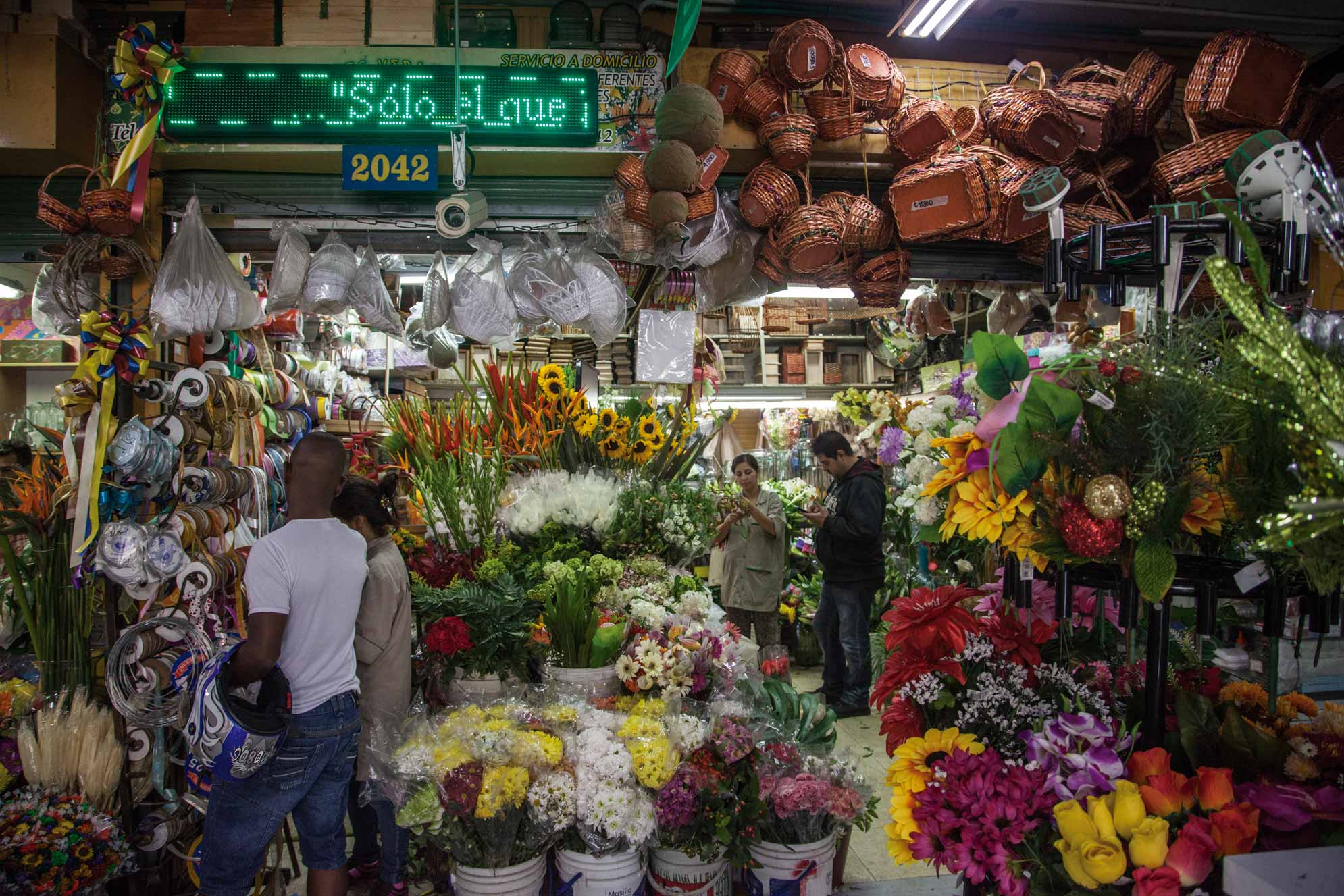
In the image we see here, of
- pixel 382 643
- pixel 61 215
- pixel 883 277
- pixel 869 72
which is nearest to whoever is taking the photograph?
pixel 382 643

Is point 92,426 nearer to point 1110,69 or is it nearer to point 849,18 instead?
point 849,18

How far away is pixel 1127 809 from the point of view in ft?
4.41

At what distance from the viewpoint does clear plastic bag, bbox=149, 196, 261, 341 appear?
290 centimetres

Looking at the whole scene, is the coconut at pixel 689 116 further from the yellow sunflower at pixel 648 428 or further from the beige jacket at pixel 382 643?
the beige jacket at pixel 382 643

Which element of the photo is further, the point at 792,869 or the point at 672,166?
the point at 672,166

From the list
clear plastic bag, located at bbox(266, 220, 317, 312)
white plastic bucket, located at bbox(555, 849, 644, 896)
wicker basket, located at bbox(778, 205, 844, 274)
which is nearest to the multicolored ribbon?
clear plastic bag, located at bbox(266, 220, 317, 312)

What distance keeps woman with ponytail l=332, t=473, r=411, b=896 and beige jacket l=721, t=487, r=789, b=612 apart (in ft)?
8.15

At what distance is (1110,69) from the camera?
10.2 ft

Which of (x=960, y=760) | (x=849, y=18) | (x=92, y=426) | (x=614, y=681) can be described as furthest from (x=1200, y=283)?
(x=92, y=426)

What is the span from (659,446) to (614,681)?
99cm

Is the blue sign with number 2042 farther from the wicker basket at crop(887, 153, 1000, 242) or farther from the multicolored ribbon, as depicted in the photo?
the wicker basket at crop(887, 153, 1000, 242)

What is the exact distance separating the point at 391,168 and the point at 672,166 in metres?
1.10

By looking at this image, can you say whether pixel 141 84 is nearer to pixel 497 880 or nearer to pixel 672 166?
pixel 672 166

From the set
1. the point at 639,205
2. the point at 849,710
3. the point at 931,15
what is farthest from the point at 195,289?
the point at 849,710
